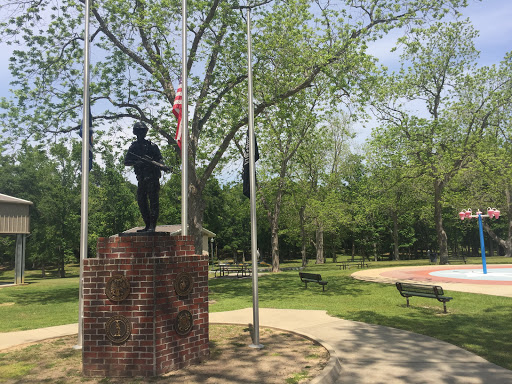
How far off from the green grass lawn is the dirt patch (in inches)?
122

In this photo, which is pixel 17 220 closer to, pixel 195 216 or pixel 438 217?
pixel 195 216

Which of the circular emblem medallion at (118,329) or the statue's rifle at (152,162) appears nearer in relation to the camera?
the circular emblem medallion at (118,329)

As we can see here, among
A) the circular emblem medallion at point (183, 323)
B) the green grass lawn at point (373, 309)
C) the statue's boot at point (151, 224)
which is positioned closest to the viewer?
the circular emblem medallion at point (183, 323)

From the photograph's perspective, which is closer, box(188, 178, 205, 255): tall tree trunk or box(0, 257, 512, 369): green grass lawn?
box(0, 257, 512, 369): green grass lawn

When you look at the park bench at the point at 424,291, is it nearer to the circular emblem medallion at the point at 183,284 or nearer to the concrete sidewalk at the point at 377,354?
the concrete sidewalk at the point at 377,354

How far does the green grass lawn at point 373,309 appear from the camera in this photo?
839cm

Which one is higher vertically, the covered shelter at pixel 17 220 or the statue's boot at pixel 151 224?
the covered shelter at pixel 17 220

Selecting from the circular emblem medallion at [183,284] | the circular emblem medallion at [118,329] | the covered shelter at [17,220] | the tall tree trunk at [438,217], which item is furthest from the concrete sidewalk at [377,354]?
→ the tall tree trunk at [438,217]

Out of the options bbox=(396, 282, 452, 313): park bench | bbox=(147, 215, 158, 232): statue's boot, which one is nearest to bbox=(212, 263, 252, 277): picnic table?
bbox=(396, 282, 452, 313): park bench

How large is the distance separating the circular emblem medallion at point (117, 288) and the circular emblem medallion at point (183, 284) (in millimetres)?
813

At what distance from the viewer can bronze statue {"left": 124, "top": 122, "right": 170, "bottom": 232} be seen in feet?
23.8

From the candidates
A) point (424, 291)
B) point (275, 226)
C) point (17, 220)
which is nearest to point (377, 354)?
point (424, 291)

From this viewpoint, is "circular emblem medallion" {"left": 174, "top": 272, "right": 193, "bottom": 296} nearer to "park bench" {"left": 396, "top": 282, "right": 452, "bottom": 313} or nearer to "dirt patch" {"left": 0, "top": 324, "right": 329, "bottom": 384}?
"dirt patch" {"left": 0, "top": 324, "right": 329, "bottom": 384}

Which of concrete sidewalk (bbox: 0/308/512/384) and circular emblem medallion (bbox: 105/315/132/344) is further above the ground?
circular emblem medallion (bbox: 105/315/132/344)
